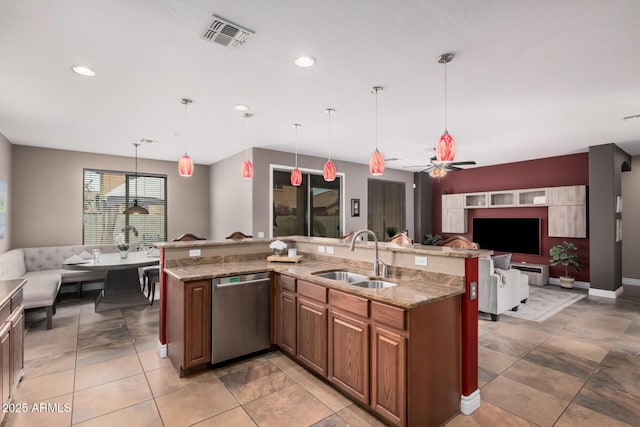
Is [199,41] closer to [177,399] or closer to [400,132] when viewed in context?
[177,399]

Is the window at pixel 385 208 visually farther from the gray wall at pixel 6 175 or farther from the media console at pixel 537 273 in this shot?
the gray wall at pixel 6 175

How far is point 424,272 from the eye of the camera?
2.59 m

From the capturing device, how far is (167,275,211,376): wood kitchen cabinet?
9.18ft

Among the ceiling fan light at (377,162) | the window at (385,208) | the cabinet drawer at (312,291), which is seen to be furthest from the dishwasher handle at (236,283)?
the window at (385,208)

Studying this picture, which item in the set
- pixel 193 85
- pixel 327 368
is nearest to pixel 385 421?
pixel 327 368

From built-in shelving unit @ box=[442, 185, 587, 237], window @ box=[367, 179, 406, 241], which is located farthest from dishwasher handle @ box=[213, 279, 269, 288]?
built-in shelving unit @ box=[442, 185, 587, 237]

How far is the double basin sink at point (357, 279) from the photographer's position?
271cm

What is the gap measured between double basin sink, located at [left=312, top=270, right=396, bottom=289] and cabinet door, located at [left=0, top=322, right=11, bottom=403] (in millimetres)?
2258

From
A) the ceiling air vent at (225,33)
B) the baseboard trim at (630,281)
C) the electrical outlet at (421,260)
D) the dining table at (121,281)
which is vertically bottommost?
the baseboard trim at (630,281)

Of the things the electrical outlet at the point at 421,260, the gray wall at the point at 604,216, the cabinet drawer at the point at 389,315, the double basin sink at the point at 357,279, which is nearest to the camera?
the cabinet drawer at the point at 389,315

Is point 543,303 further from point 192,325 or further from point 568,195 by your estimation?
point 192,325

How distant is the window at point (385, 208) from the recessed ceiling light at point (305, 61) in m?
5.71

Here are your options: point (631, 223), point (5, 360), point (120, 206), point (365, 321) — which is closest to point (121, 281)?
point (120, 206)

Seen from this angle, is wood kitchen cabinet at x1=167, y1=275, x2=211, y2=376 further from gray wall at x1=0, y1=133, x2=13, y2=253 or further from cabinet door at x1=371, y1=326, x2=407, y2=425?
gray wall at x1=0, y1=133, x2=13, y2=253
